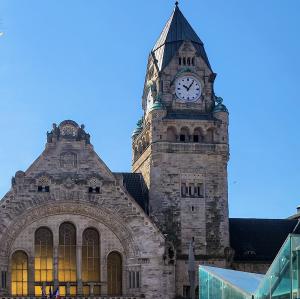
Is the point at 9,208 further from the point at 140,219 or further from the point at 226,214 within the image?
the point at 226,214

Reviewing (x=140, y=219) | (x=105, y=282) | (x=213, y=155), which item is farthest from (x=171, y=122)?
(x=105, y=282)

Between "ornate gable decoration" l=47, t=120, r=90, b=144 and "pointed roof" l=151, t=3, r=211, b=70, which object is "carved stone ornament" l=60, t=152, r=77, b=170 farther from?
"pointed roof" l=151, t=3, r=211, b=70

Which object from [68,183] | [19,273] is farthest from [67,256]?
[68,183]

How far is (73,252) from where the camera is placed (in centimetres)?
6384

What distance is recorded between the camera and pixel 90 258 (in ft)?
210

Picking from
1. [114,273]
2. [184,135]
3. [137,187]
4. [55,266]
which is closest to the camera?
[55,266]

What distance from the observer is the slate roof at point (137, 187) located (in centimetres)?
6923

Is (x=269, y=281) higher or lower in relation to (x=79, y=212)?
lower

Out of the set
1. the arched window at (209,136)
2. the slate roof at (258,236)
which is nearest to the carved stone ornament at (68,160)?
the arched window at (209,136)

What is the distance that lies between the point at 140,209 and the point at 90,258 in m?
4.97

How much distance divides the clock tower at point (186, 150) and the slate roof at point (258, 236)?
360 cm

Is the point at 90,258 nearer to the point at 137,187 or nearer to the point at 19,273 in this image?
the point at 19,273

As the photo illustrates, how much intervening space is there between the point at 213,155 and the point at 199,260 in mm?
8054

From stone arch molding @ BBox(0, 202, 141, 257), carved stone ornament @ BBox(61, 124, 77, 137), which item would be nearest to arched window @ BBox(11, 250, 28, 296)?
stone arch molding @ BBox(0, 202, 141, 257)
